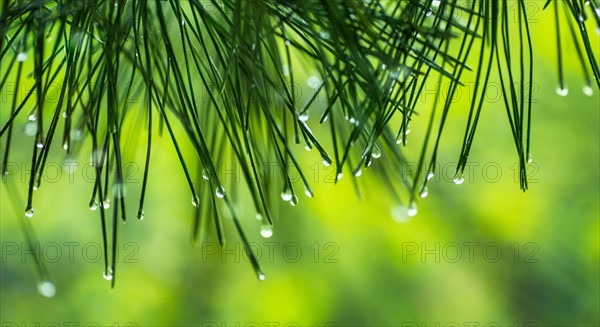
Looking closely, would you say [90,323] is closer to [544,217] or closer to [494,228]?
[494,228]

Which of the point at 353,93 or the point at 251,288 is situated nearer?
the point at 353,93

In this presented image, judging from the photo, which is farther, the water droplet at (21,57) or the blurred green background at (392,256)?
the blurred green background at (392,256)

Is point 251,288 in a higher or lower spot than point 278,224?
lower

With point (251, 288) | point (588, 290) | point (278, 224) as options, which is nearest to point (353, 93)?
point (278, 224)

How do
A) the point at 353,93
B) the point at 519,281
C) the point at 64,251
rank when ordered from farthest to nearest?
the point at 519,281 < the point at 64,251 < the point at 353,93

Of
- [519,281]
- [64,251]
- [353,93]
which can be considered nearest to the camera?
[353,93]

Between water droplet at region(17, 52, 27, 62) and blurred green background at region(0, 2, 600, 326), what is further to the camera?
blurred green background at region(0, 2, 600, 326)

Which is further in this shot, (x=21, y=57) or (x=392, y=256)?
(x=392, y=256)

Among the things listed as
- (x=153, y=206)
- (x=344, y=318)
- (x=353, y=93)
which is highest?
(x=153, y=206)
